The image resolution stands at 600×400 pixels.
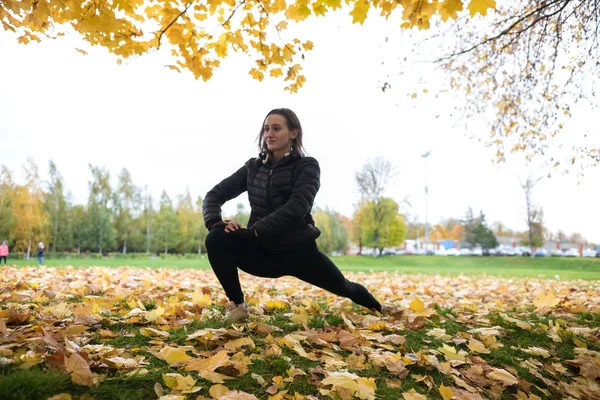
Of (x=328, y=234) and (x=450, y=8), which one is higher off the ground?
(x=450, y=8)

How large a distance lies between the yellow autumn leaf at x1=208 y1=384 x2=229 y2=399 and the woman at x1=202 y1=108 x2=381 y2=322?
47.5 inches

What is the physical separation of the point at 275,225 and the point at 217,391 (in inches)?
52.8

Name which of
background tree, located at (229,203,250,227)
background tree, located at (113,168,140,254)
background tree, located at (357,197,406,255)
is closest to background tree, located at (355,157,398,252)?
background tree, located at (357,197,406,255)

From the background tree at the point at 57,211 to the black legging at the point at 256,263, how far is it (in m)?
36.4

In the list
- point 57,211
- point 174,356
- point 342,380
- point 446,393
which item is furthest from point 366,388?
point 57,211

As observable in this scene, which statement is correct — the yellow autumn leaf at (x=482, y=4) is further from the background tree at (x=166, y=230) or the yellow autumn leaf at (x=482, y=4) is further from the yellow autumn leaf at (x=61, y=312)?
the background tree at (x=166, y=230)

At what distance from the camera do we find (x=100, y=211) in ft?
121

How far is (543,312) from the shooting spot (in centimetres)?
387

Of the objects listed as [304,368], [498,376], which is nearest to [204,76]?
[304,368]

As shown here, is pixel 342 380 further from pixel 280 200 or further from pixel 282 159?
pixel 282 159

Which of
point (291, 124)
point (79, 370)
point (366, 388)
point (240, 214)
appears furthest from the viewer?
point (240, 214)

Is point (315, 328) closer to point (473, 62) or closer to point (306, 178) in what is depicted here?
point (306, 178)

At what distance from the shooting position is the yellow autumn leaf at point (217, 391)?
5.28 feet

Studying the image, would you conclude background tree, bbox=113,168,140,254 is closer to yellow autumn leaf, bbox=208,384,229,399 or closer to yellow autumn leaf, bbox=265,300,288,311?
yellow autumn leaf, bbox=265,300,288,311
